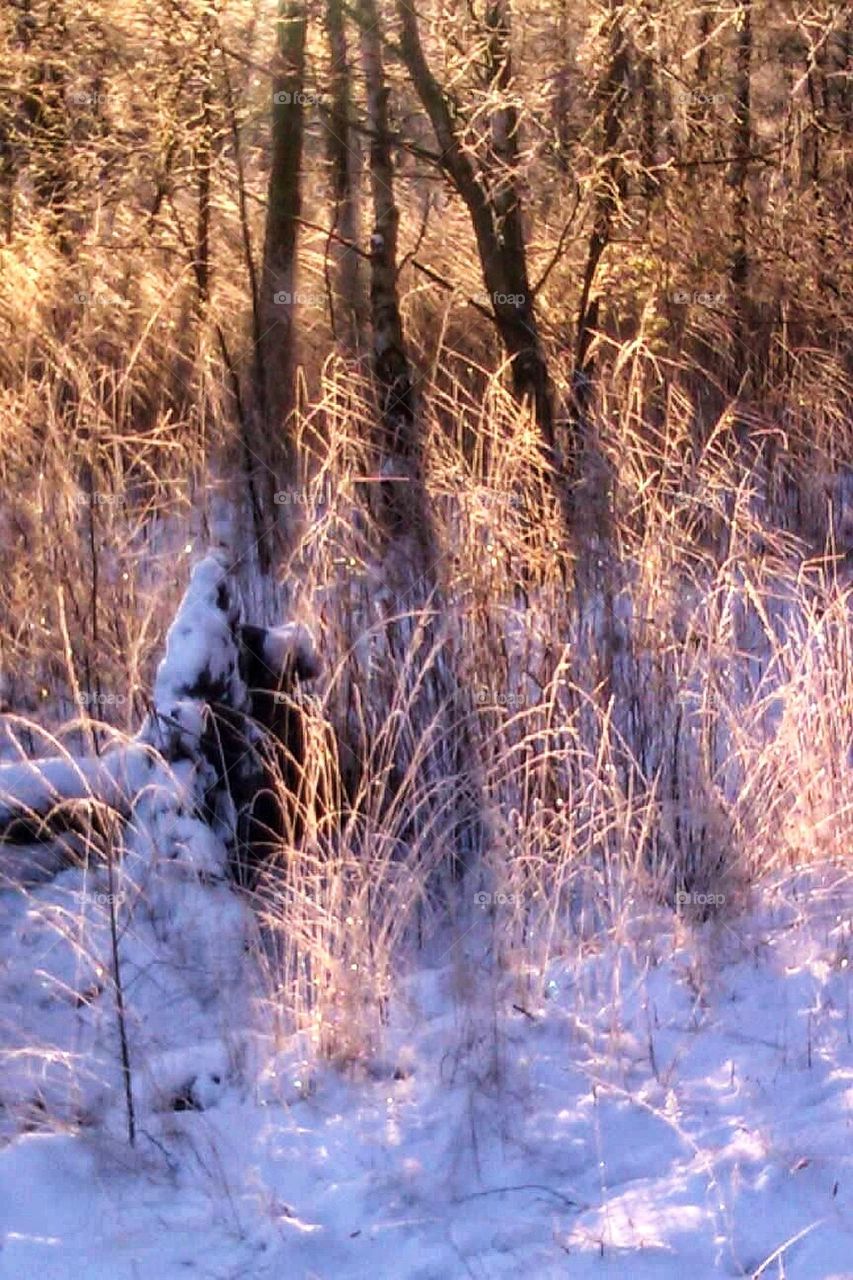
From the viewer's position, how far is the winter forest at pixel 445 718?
10.9ft

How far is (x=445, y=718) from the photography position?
502 cm

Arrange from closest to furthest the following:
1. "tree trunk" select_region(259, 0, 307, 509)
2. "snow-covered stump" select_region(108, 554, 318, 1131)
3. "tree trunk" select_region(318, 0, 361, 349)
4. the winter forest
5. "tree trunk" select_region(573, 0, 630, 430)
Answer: the winter forest, "snow-covered stump" select_region(108, 554, 318, 1131), "tree trunk" select_region(573, 0, 630, 430), "tree trunk" select_region(259, 0, 307, 509), "tree trunk" select_region(318, 0, 361, 349)

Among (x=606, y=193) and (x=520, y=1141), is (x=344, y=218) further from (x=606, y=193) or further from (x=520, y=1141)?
(x=520, y=1141)

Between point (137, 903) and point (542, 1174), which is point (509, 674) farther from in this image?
point (542, 1174)

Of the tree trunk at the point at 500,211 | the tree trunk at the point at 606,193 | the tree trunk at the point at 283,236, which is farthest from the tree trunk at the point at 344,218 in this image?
the tree trunk at the point at 606,193

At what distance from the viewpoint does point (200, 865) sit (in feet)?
14.9

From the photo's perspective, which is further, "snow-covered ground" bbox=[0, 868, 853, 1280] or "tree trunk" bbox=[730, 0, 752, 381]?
"tree trunk" bbox=[730, 0, 752, 381]

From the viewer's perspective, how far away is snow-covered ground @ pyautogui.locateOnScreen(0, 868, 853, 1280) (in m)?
3.06

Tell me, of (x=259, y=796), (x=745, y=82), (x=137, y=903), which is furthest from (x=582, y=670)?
(x=745, y=82)

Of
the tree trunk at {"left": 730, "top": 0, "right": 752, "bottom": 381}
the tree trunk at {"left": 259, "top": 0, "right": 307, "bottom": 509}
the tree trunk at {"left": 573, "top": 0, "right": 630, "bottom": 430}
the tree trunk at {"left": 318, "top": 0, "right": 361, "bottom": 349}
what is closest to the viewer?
the tree trunk at {"left": 573, "top": 0, "right": 630, "bottom": 430}

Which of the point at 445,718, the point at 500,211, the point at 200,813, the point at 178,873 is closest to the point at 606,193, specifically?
the point at 500,211

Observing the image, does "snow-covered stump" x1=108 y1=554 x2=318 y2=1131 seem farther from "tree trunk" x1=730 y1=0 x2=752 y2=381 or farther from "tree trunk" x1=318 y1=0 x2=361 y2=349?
"tree trunk" x1=730 y1=0 x2=752 y2=381

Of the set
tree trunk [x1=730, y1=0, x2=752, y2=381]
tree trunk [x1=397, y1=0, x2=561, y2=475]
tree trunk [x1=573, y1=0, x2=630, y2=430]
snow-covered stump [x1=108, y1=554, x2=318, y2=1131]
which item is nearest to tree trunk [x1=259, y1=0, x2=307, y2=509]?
tree trunk [x1=397, y1=0, x2=561, y2=475]

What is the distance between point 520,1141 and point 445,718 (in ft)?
5.84
